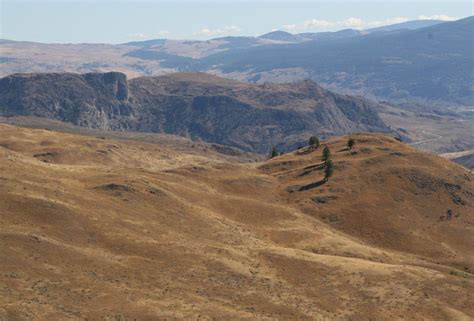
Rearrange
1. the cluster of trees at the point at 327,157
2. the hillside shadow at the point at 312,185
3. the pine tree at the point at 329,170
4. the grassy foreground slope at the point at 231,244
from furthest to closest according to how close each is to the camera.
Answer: the cluster of trees at the point at 327,157
the pine tree at the point at 329,170
the hillside shadow at the point at 312,185
the grassy foreground slope at the point at 231,244

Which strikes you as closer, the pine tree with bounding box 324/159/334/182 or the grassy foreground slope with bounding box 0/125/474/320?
the grassy foreground slope with bounding box 0/125/474/320

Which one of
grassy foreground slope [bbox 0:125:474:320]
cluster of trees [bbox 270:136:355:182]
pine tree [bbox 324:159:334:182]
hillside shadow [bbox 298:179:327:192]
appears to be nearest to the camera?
grassy foreground slope [bbox 0:125:474:320]

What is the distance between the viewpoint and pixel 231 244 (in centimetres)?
9125

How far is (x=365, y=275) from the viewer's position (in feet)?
273

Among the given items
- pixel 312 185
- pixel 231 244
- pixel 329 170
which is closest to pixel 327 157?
pixel 329 170

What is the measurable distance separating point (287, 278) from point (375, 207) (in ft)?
178

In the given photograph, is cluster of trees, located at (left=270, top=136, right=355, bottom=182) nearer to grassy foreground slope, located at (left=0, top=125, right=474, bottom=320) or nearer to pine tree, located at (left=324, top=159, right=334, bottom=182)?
pine tree, located at (left=324, top=159, right=334, bottom=182)

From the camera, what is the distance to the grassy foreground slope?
66.1 metres

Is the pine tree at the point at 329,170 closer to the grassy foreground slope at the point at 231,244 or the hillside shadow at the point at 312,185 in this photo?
the hillside shadow at the point at 312,185

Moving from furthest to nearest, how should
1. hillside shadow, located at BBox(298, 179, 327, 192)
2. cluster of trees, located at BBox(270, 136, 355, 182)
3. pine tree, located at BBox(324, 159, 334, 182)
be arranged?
cluster of trees, located at BBox(270, 136, 355, 182) → pine tree, located at BBox(324, 159, 334, 182) → hillside shadow, located at BBox(298, 179, 327, 192)

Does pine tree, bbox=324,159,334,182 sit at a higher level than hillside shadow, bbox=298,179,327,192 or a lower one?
higher

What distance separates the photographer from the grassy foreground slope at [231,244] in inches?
2603

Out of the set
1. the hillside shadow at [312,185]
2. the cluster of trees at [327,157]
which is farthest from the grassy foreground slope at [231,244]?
the cluster of trees at [327,157]

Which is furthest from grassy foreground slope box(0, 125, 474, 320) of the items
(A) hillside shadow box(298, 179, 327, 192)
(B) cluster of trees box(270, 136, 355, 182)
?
(B) cluster of trees box(270, 136, 355, 182)
